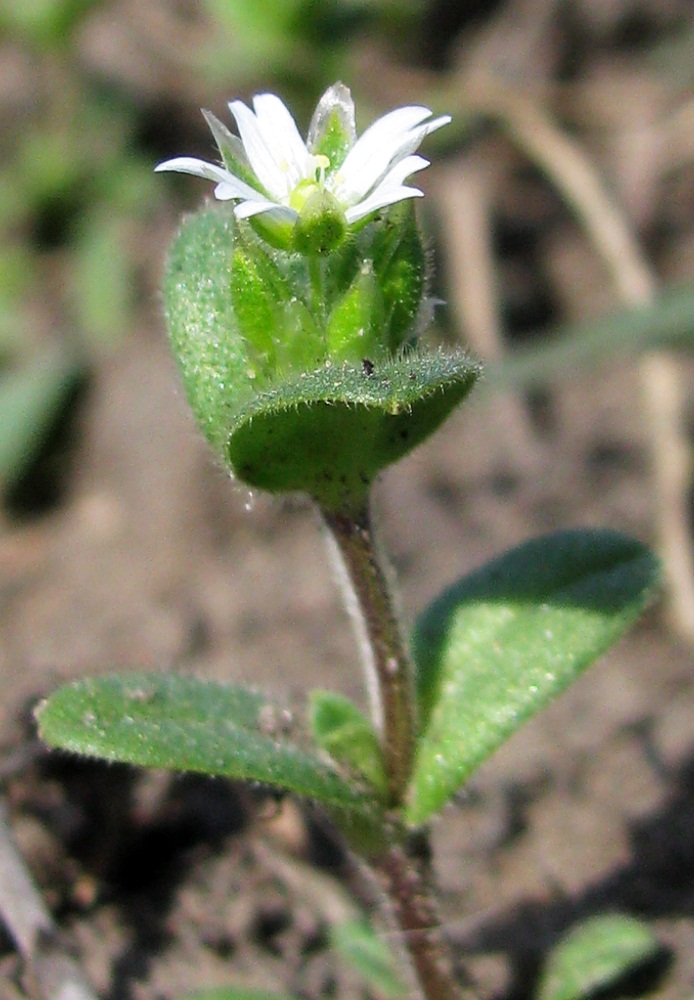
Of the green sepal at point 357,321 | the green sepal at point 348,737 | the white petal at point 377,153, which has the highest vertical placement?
the white petal at point 377,153

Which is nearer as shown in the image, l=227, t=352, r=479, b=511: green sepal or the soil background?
l=227, t=352, r=479, b=511: green sepal

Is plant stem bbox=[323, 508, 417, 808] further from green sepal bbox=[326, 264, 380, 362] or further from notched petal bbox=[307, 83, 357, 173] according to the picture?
notched petal bbox=[307, 83, 357, 173]

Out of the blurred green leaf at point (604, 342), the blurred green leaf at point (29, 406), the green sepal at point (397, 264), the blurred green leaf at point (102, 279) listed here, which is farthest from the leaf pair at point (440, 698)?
the blurred green leaf at point (102, 279)

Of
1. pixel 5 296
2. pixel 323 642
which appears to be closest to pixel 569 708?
pixel 323 642

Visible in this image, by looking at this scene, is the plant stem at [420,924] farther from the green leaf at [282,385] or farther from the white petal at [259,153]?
the white petal at [259,153]

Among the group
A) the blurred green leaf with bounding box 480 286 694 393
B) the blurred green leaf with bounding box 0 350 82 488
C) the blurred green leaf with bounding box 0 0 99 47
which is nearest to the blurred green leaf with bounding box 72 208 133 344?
the blurred green leaf with bounding box 0 350 82 488

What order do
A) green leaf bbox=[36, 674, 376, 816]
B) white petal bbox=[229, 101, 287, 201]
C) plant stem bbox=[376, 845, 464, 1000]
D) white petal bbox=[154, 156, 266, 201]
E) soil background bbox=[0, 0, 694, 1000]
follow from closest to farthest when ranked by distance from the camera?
white petal bbox=[154, 156, 266, 201]
green leaf bbox=[36, 674, 376, 816]
white petal bbox=[229, 101, 287, 201]
plant stem bbox=[376, 845, 464, 1000]
soil background bbox=[0, 0, 694, 1000]

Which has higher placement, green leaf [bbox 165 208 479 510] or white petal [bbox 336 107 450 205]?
white petal [bbox 336 107 450 205]

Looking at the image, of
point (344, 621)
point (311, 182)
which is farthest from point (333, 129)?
point (344, 621)
